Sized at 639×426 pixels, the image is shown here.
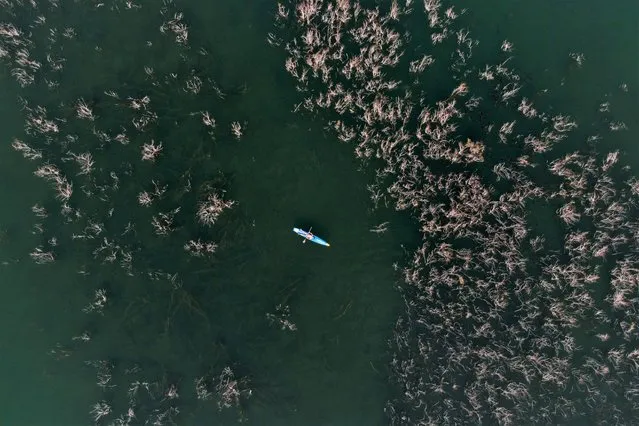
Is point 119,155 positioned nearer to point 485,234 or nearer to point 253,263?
point 253,263

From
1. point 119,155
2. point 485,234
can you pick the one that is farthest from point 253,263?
point 485,234

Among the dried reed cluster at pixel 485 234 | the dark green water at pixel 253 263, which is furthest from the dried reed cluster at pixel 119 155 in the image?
the dried reed cluster at pixel 485 234

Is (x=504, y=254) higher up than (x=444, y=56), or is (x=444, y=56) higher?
(x=444, y=56)

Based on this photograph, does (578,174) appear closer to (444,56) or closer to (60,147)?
(444,56)

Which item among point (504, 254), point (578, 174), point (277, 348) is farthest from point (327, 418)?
point (578, 174)

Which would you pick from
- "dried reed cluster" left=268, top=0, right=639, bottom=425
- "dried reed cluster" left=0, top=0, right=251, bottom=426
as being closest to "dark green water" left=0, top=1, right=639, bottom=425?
"dried reed cluster" left=0, top=0, right=251, bottom=426

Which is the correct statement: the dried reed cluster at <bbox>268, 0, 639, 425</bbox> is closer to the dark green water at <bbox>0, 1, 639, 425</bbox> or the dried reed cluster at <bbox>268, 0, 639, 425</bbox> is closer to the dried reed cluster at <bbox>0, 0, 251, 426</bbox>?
the dark green water at <bbox>0, 1, 639, 425</bbox>

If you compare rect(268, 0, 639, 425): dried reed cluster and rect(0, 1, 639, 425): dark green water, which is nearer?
rect(268, 0, 639, 425): dried reed cluster

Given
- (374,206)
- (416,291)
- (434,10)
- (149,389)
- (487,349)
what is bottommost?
(149,389)

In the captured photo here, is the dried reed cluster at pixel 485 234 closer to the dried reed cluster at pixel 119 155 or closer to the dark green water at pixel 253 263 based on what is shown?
the dark green water at pixel 253 263
